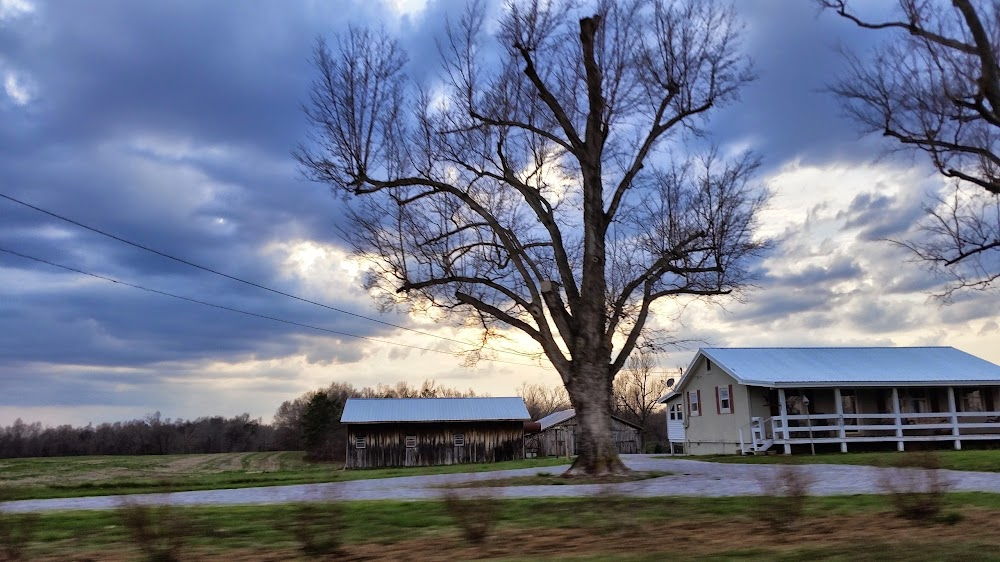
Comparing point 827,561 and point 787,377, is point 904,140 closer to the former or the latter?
point 787,377

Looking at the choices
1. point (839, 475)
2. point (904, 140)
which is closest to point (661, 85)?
point (904, 140)

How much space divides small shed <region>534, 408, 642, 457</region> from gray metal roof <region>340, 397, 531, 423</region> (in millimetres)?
3013

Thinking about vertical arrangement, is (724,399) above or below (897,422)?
above

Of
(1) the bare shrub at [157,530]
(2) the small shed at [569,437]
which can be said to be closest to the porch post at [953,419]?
(2) the small shed at [569,437]

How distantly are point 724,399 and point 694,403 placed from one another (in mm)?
3616

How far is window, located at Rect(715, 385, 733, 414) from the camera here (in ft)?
102

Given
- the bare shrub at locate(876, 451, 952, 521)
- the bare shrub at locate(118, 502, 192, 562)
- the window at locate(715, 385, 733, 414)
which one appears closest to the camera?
the bare shrub at locate(118, 502, 192, 562)

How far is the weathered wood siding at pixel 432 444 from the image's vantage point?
143 ft

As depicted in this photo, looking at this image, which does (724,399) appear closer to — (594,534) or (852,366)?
(852,366)

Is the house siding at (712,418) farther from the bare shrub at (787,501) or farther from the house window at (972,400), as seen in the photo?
the bare shrub at (787,501)

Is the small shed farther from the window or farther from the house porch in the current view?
the house porch

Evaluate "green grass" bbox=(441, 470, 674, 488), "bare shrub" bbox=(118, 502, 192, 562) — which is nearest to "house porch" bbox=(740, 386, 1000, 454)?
"green grass" bbox=(441, 470, 674, 488)

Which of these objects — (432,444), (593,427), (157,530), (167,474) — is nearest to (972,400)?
(593,427)

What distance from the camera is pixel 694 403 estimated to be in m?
35.1
